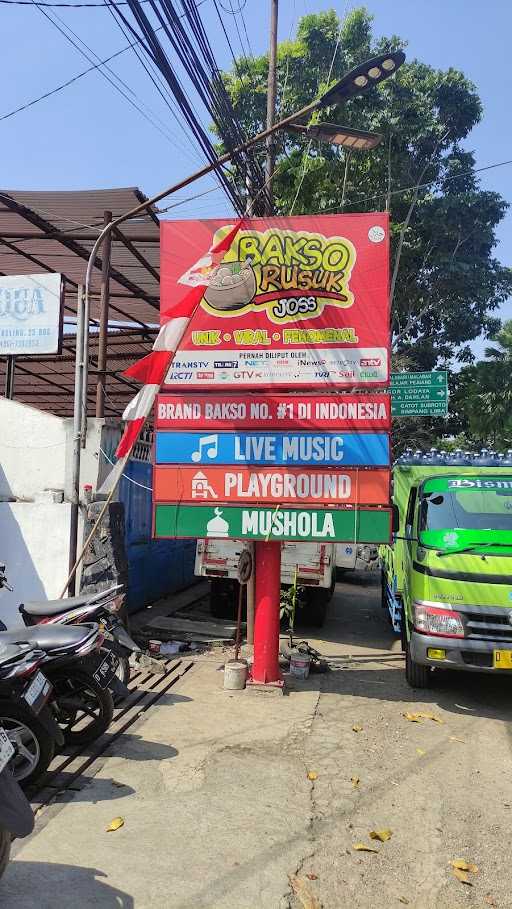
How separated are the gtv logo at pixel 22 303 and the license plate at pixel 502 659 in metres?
7.44

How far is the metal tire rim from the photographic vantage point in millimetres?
4141

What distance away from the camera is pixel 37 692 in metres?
4.14

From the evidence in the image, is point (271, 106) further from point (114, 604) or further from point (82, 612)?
point (82, 612)

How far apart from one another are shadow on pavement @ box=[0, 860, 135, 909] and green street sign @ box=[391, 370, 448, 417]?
1594 centimetres

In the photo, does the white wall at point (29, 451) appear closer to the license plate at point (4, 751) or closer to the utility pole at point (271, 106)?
the license plate at point (4, 751)

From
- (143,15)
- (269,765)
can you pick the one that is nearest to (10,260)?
(143,15)

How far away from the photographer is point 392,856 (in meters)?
3.63

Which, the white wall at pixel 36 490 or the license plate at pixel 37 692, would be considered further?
the white wall at pixel 36 490

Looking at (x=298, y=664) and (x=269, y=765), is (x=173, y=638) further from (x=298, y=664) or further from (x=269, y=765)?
(x=269, y=765)

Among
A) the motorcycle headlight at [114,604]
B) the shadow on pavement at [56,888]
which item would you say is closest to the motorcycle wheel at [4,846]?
the shadow on pavement at [56,888]

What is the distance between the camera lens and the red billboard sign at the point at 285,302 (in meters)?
6.25

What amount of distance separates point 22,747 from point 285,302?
4430mm

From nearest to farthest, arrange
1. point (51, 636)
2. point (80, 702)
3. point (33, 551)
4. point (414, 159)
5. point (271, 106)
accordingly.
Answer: point (51, 636) → point (80, 702) → point (33, 551) → point (271, 106) → point (414, 159)

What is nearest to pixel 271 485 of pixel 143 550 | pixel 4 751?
pixel 4 751
